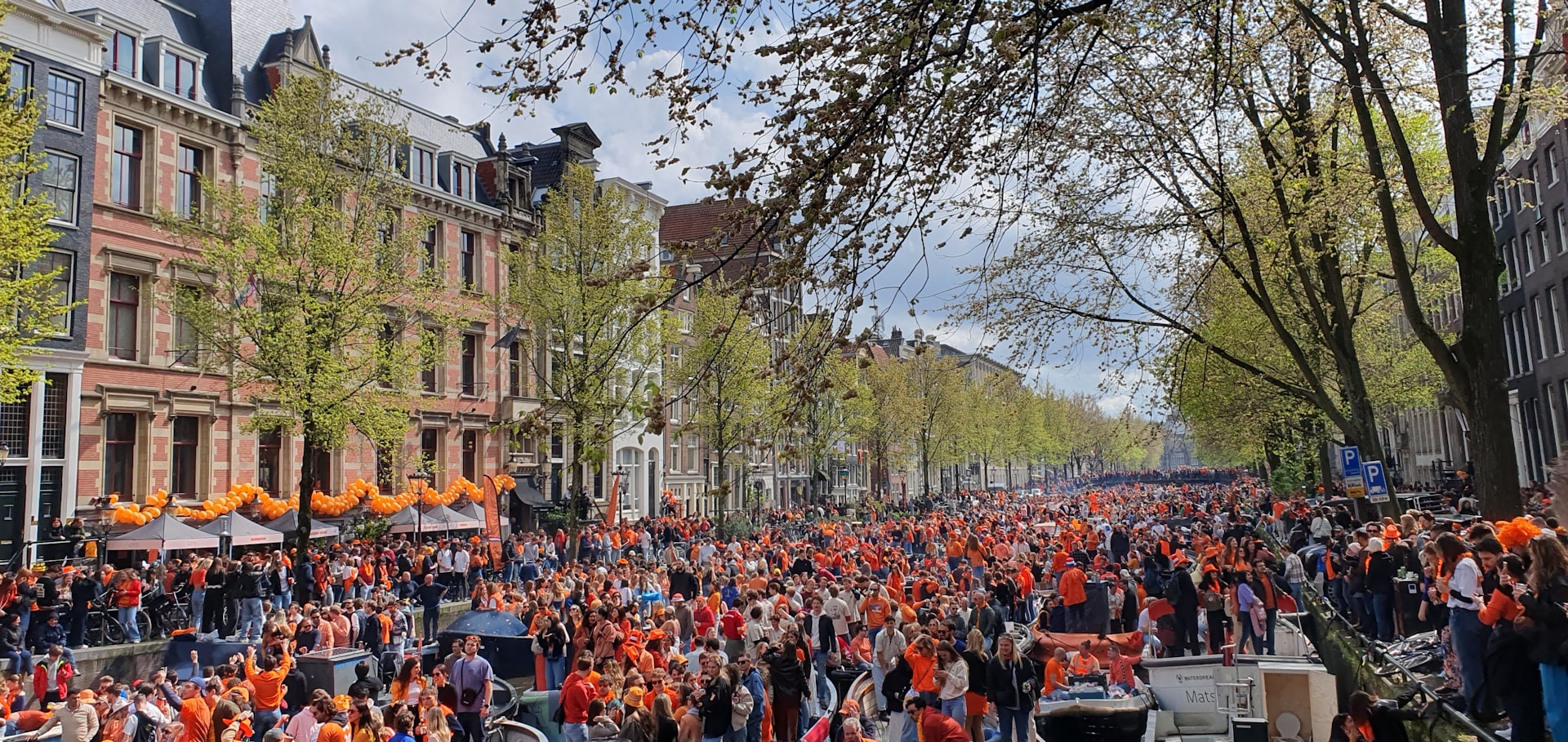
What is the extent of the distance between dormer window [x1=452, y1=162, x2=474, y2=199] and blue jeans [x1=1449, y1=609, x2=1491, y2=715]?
36992mm

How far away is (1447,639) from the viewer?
11.1m

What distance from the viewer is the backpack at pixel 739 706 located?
10.9 meters

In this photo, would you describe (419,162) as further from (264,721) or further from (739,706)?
(739,706)

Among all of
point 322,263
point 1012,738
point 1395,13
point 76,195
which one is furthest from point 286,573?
point 1395,13

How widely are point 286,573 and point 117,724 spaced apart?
1035 cm

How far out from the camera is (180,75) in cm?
2997

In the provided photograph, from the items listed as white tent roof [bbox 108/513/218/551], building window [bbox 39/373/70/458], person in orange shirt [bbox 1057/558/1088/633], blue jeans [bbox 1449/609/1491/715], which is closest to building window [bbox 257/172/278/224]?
building window [bbox 39/373/70/458]

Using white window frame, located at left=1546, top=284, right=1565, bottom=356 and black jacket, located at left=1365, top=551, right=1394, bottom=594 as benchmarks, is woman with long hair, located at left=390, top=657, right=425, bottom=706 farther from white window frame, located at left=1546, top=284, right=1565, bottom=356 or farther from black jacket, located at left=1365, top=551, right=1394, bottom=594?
white window frame, located at left=1546, top=284, right=1565, bottom=356

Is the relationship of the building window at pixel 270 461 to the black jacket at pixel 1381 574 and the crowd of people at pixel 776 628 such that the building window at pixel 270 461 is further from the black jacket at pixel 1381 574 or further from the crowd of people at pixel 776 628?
the black jacket at pixel 1381 574

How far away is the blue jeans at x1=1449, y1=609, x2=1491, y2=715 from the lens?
9484mm

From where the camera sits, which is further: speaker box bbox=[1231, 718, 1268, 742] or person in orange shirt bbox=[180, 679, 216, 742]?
person in orange shirt bbox=[180, 679, 216, 742]

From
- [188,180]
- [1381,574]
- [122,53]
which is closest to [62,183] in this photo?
[188,180]

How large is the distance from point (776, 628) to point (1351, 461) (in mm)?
10467

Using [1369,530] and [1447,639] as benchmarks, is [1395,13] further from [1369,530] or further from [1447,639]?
[1369,530]
